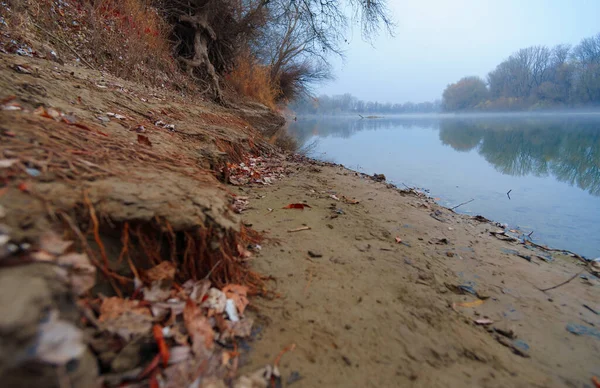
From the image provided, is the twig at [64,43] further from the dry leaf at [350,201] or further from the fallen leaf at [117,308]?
the fallen leaf at [117,308]

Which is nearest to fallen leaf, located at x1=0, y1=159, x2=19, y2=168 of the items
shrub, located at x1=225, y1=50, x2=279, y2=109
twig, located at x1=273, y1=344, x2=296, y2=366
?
twig, located at x1=273, y1=344, x2=296, y2=366

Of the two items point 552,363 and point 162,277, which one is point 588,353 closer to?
point 552,363

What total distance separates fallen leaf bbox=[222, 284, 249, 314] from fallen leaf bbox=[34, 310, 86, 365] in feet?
2.61

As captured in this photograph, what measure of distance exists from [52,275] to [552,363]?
2513 mm

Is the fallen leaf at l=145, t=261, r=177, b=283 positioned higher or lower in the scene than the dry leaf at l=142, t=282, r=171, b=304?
higher

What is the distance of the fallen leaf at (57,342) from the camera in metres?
0.77

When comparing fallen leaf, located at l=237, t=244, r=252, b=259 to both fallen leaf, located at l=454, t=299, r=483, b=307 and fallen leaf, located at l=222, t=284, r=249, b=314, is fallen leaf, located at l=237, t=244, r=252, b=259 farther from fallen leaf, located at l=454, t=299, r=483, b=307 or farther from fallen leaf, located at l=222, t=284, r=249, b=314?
fallen leaf, located at l=454, t=299, r=483, b=307

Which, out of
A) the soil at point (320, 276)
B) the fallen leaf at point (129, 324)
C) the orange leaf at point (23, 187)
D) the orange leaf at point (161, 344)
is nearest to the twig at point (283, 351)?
the soil at point (320, 276)

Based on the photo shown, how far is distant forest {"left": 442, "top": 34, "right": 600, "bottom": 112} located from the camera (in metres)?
49.8

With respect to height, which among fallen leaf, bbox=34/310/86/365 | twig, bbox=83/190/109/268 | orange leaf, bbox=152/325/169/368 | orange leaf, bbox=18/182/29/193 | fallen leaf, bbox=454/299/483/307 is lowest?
fallen leaf, bbox=454/299/483/307

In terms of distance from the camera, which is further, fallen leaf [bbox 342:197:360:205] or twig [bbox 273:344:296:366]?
fallen leaf [bbox 342:197:360:205]

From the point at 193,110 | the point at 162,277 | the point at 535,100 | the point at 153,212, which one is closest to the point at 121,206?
the point at 153,212

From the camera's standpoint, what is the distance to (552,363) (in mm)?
1645

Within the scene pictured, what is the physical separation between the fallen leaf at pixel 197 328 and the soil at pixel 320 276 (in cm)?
22
